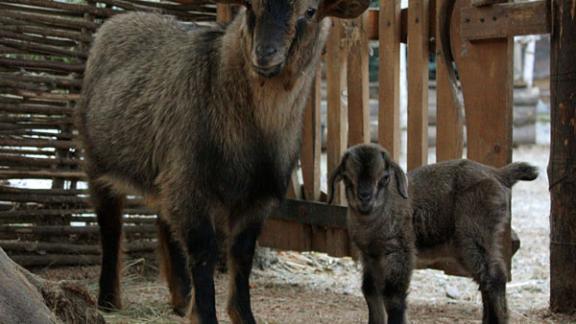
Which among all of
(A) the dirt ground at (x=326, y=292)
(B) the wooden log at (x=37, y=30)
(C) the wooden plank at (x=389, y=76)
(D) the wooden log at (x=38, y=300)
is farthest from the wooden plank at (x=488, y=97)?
(B) the wooden log at (x=37, y=30)

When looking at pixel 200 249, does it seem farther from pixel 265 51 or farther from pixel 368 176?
pixel 265 51

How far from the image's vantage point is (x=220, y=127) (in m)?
4.49

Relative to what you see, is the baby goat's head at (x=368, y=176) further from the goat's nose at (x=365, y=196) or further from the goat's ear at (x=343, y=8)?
the goat's ear at (x=343, y=8)

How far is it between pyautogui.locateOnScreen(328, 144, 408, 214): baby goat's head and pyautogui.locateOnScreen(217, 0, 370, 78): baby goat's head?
0.60 metres

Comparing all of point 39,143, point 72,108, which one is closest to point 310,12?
point 72,108

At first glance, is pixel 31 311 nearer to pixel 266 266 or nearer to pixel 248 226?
pixel 248 226

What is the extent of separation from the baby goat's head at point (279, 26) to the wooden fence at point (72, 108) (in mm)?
1335

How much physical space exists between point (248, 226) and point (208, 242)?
1.17 ft

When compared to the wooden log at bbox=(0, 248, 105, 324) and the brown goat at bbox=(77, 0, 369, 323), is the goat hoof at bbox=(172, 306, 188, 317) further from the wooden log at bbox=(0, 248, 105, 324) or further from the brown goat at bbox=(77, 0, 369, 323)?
the wooden log at bbox=(0, 248, 105, 324)

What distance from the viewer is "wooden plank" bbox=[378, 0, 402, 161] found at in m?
5.75

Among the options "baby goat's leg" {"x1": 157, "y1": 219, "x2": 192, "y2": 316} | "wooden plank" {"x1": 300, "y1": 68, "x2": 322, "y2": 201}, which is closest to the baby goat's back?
"baby goat's leg" {"x1": 157, "y1": 219, "x2": 192, "y2": 316}

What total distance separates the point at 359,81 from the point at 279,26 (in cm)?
190

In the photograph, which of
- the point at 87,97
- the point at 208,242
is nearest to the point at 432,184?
the point at 208,242

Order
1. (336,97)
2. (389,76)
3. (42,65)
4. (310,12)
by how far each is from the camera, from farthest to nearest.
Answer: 1. (42,65)
2. (336,97)
3. (389,76)
4. (310,12)
